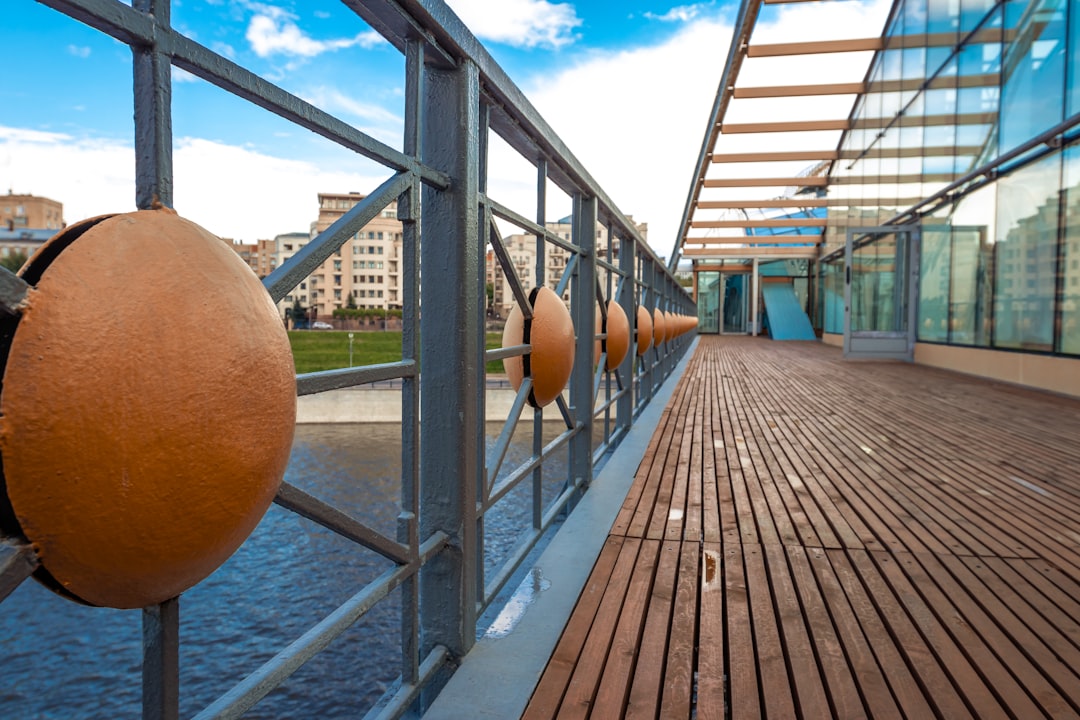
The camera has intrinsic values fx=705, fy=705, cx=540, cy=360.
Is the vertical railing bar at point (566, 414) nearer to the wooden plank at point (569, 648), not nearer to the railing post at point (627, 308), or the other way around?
the wooden plank at point (569, 648)

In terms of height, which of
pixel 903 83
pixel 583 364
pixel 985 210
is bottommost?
pixel 583 364

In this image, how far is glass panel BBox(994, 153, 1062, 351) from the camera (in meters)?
8.43

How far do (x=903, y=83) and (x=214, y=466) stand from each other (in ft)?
57.5

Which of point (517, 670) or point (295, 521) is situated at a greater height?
point (517, 670)

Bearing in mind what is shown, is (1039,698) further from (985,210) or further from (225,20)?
(985,210)

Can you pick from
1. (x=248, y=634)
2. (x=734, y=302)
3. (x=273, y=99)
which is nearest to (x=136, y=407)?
(x=273, y=99)

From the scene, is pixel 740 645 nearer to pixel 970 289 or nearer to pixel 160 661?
pixel 160 661

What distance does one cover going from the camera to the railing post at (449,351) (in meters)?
1.67

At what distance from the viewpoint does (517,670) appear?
1715mm

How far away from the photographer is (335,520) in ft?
4.13

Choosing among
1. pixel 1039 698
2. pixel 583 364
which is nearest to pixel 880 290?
pixel 583 364

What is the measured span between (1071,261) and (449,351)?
29.0 feet

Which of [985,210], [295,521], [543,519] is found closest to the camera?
[543,519]

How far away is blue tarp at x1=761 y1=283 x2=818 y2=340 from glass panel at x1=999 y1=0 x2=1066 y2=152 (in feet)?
65.5
